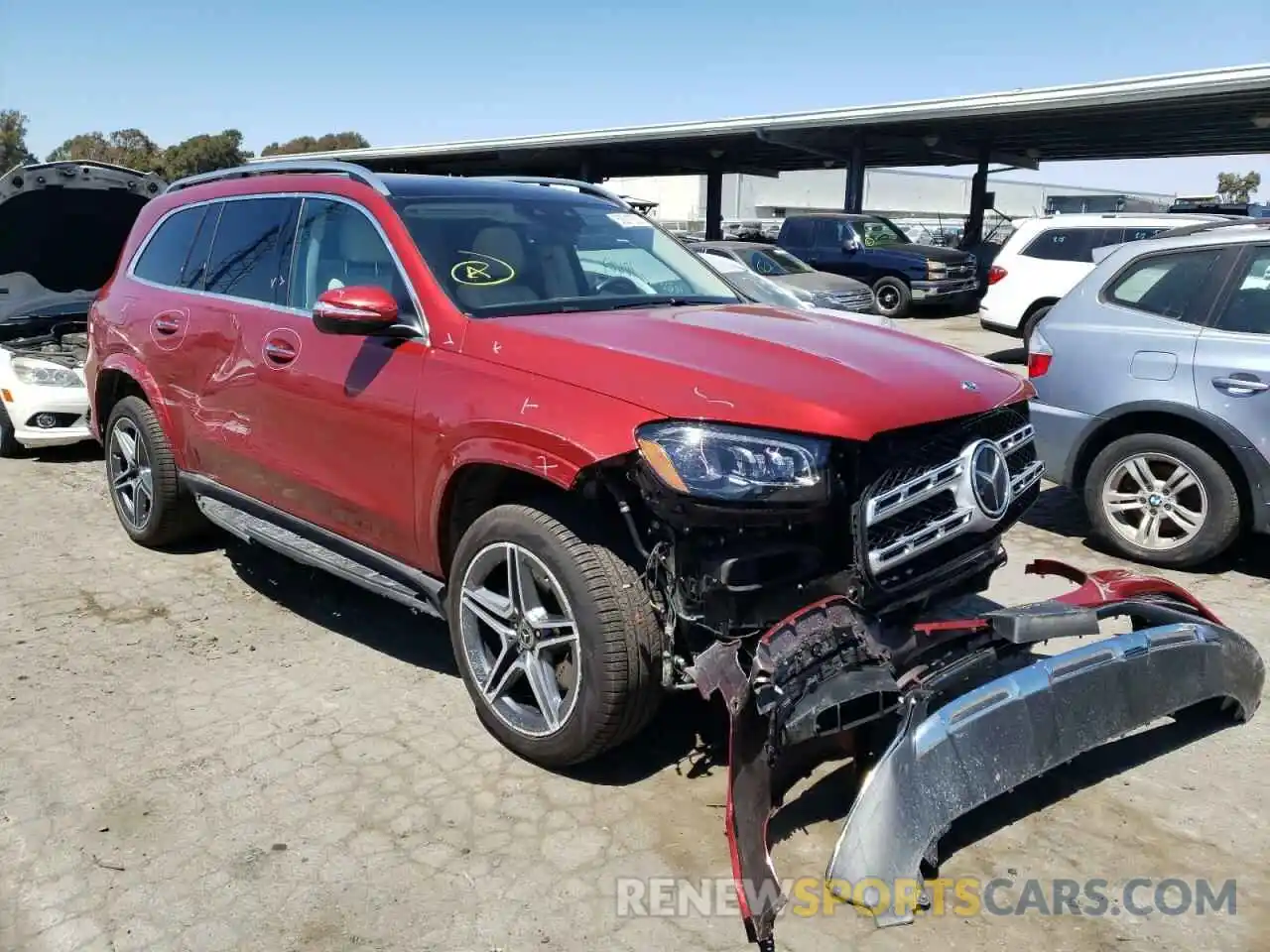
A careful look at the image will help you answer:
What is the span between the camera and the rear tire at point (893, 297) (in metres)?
19.5

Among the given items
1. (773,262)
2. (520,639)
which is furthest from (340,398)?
(773,262)

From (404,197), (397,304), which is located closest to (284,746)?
(397,304)

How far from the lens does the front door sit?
12.1 feet

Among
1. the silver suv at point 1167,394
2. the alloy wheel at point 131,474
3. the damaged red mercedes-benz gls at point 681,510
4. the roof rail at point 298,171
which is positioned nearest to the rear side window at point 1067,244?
the silver suv at point 1167,394

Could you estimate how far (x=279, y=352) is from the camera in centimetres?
423

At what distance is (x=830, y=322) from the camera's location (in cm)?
386

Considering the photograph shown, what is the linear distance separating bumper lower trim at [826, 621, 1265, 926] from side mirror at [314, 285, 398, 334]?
83.2 inches

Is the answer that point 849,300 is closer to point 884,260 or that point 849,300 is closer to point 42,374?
point 884,260

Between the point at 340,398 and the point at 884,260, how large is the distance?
17415 mm

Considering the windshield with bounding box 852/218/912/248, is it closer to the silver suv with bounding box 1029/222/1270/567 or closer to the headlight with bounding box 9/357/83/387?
the silver suv with bounding box 1029/222/1270/567

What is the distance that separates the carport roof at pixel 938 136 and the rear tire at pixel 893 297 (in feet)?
15.8

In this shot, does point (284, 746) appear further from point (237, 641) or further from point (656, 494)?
point (656, 494)

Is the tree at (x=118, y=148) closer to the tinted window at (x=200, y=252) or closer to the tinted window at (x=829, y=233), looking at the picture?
the tinted window at (x=829, y=233)

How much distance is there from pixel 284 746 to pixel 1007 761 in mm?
2356
